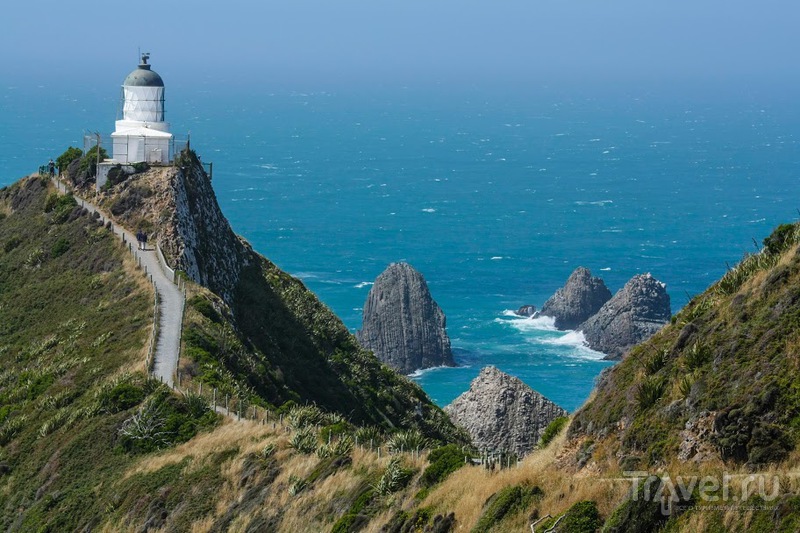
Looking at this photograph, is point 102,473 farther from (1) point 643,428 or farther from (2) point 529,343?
(2) point 529,343

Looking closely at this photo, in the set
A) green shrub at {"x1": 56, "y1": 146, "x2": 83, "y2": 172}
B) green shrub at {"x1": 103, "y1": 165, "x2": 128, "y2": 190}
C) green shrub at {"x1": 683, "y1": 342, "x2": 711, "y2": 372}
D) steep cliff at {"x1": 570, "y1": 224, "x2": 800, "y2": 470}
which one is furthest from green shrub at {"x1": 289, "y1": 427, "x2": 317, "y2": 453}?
green shrub at {"x1": 56, "y1": 146, "x2": 83, "y2": 172}

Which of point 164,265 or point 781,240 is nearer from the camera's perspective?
point 781,240

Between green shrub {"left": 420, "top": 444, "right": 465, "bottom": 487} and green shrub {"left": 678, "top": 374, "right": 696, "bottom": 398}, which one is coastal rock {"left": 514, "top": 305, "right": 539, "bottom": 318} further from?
green shrub {"left": 678, "top": 374, "right": 696, "bottom": 398}

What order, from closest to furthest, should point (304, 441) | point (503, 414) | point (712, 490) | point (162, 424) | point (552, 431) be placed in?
point (712, 490), point (552, 431), point (304, 441), point (162, 424), point (503, 414)

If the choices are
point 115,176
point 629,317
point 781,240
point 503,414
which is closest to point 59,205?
point 115,176

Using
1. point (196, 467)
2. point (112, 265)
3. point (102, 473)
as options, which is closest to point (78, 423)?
point (102, 473)

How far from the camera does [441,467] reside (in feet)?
95.8

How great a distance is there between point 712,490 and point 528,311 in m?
132

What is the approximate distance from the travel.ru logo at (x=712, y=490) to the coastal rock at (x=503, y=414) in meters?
50.0

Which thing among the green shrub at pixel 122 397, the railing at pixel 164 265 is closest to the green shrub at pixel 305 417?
the green shrub at pixel 122 397

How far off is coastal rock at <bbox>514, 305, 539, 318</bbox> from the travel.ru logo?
130066 mm

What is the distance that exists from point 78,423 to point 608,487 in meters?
24.3

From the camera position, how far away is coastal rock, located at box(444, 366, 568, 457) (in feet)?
242

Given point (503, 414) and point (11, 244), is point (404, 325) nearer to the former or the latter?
point (503, 414)
